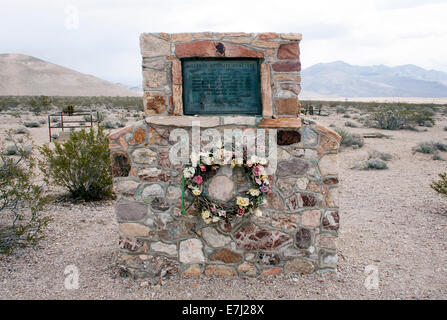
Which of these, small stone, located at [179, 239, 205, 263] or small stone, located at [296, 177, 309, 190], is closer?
small stone, located at [296, 177, 309, 190]

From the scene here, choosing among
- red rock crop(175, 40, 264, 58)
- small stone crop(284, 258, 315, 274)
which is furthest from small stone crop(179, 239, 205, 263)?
red rock crop(175, 40, 264, 58)

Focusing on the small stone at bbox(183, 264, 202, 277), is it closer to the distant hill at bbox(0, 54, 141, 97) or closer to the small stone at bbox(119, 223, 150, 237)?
the small stone at bbox(119, 223, 150, 237)

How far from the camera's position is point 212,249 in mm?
3869

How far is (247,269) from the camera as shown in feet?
12.8

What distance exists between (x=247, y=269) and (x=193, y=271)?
1.89 feet

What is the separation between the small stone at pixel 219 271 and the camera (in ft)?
12.8

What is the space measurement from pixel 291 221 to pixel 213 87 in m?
Answer: 1.60

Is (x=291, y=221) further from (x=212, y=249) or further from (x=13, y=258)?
(x=13, y=258)

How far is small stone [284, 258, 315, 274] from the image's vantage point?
389 centimetres

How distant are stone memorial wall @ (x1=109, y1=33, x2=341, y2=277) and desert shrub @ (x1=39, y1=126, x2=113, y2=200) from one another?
8.05 feet

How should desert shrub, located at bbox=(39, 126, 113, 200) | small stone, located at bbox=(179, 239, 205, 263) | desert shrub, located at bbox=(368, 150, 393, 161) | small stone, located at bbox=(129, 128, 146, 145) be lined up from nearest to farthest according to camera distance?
small stone, located at bbox=(129, 128, 146, 145), small stone, located at bbox=(179, 239, 205, 263), desert shrub, located at bbox=(39, 126, 113, 200), desert shrub, located at bbox=(368, 150, 393, 161)

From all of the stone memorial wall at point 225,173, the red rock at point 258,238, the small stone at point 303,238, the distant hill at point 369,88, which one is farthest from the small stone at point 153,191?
the distant hill at point 369,88

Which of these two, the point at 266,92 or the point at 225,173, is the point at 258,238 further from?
the point at 266,92
